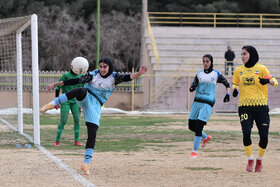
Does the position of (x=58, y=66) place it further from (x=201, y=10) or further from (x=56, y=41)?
(x=201, y=10)

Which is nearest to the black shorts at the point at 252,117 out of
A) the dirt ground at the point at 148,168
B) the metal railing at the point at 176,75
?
the dirt ground at the point at 148,168

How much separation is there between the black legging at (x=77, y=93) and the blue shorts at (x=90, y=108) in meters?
0.14

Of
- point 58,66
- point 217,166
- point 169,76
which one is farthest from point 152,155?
point 58,66

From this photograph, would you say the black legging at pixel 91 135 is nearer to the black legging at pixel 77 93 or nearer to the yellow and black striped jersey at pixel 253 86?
the black legging at pixel 77 93

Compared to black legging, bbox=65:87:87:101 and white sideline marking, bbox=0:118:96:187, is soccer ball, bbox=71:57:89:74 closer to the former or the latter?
white sideline marking, bbox=0:118:96:187

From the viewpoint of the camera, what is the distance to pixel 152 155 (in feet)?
34.8

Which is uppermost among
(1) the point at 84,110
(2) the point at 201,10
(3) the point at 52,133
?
(2) the point at 201,10

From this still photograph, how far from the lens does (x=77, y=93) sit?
8141mm

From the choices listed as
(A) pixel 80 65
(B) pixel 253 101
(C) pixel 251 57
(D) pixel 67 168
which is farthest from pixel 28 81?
(B) pixel 253 101

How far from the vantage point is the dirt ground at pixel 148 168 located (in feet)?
24.8

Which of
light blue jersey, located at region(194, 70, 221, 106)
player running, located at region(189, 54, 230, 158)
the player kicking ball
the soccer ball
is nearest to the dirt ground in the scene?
the player kicking ball

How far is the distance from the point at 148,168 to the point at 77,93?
1656 millimetres

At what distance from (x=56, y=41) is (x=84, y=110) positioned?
43.0 meters

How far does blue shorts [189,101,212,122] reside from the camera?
1058 cm
